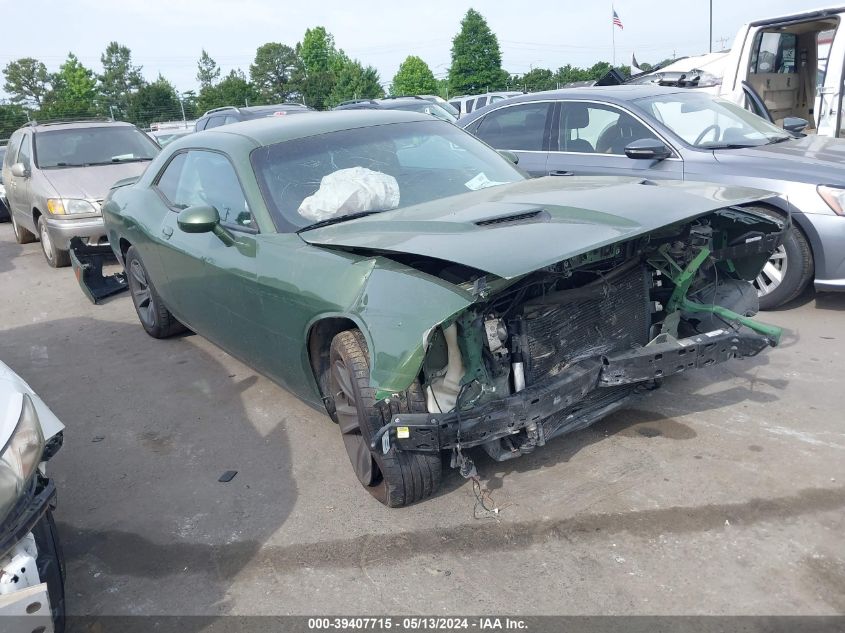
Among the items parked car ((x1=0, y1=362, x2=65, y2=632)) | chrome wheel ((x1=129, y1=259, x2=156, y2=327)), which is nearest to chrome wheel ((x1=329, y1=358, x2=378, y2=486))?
parked car ((x1=0, y1=362, x2=65, y2=632))

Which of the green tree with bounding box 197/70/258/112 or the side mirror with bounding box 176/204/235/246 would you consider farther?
the green tree with bounding box 197/70/258/112

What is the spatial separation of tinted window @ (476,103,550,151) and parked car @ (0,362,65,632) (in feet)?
16.7

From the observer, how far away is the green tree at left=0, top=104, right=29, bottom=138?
3581 cm

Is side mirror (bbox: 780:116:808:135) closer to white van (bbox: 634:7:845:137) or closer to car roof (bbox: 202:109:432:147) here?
white van (bbox: 634:7:845:137)

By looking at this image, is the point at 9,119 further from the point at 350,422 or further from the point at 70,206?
the point at 350,422

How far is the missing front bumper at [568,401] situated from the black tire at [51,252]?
7210 millimetres

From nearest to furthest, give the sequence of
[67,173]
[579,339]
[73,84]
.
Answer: [579,339] → [67,173] → [73,84]

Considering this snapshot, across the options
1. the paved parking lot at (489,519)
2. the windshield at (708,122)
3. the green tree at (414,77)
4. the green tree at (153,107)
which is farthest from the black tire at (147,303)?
the green tree at (414,77)

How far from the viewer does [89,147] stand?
359 inches

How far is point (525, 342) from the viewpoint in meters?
3.08

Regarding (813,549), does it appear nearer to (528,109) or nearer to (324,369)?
(324,369)

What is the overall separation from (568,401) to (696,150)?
342 cm

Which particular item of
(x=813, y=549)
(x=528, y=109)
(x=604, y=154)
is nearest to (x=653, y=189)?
(x=813, y=549)

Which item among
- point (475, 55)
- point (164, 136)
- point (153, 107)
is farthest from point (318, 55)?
point (164, 136)
